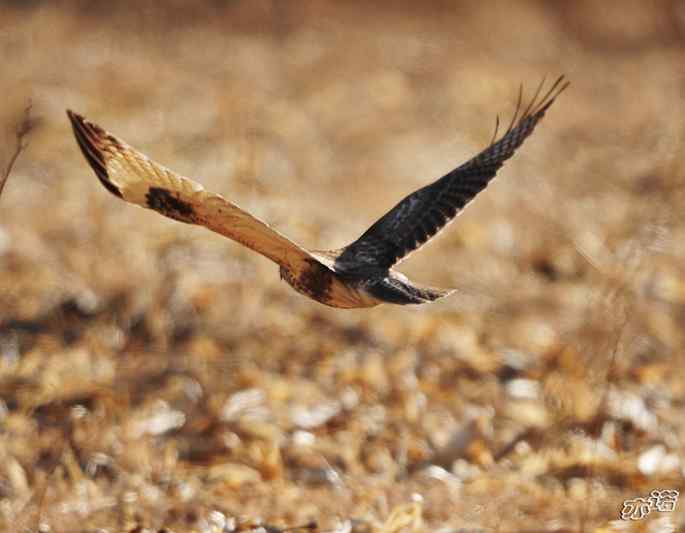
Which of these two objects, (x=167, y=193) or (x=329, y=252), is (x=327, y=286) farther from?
(x=167, y=193)

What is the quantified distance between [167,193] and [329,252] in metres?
0.45

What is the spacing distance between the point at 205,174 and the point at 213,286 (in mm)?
1420

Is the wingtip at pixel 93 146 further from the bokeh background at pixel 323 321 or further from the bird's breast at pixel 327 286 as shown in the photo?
the bokeh background at pixel 323 321

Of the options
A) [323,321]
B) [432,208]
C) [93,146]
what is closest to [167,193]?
[93,146]

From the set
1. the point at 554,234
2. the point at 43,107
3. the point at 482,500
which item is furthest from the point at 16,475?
the point at 43,107

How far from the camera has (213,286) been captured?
4.41m

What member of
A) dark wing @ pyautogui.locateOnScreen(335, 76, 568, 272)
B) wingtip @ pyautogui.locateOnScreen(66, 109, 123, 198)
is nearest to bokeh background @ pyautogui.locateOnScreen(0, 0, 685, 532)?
dark wing @ pyautogui.locateOnScreen(335, 76, 568, 272)

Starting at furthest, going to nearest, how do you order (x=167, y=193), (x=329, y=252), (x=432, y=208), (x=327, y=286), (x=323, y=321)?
(x=323, y=321), (x=432, y=208), (x=329, y=252), (x=327, y=286), (x=167, y=193)

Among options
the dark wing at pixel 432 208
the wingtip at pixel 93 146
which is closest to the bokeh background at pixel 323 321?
the dark wing at pixel 432 208

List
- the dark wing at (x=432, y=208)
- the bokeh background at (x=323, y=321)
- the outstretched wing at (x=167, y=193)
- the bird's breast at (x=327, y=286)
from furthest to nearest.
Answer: the bokeh background at (x=323, y=321) < the dark wing at (x=432, y=208) < the bird's breast at (x=327, y=286) < the outstretched wing at (x=167, y=193)

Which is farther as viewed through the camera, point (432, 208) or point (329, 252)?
point (432, 208)

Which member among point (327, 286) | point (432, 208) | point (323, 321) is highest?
point (323, 321)

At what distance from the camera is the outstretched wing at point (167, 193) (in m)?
1.86

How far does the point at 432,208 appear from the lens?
238 centimetres
